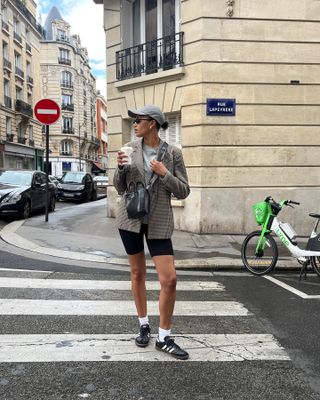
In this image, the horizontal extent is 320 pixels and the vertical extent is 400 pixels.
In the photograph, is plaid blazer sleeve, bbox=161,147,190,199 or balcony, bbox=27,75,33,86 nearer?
plaid blazer sleeve, bbox=161,147,190,199

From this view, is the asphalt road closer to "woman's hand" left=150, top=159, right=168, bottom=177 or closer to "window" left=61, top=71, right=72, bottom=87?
"woman's hand" left=150, top=159, right=168, bottom=177

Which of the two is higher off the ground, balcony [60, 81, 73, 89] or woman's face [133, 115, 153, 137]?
balcony [60, 81, 73, 89]

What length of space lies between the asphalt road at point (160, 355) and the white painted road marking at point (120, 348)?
0.02 meters

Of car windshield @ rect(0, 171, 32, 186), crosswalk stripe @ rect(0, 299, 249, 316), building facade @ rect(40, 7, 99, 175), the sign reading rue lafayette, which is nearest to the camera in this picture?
crosswalk stripe @ rect(0, 299, 249, 316)

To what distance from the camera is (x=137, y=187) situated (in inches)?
134

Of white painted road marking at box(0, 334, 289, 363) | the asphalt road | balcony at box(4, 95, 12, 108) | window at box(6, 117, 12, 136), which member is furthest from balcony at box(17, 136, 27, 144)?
white painted road marking at box(0, 334, 289, 363)

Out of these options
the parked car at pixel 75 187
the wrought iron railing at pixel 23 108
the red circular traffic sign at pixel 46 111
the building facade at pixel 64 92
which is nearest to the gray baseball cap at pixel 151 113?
the red circular traffic sign at pixel 46 111

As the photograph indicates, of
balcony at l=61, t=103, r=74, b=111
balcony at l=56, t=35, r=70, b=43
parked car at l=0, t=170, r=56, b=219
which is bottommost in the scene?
parked car at l=0, t=170, r=56, b=219

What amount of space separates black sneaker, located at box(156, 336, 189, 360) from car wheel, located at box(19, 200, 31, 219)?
9647 millimetres

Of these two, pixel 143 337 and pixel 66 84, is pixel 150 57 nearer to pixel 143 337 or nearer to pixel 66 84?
pixel 143 337

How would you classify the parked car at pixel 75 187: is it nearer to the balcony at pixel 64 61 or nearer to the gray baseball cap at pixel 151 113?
the gray baseball cap at pixel 151 113

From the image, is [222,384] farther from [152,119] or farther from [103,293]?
[103,293]

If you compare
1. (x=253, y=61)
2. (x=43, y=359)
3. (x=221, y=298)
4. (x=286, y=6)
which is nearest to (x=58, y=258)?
(x=221, y=298)

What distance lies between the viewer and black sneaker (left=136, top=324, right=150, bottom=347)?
3635mm
